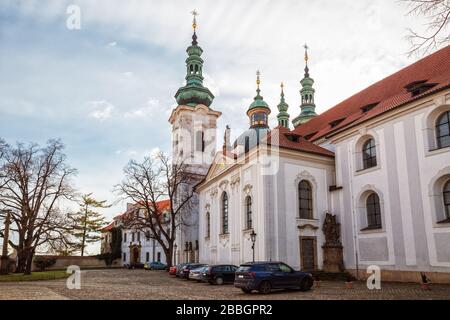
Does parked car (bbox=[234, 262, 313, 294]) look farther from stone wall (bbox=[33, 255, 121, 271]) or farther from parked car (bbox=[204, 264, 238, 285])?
stone wall (bbox=[33, 255, 121, 271])

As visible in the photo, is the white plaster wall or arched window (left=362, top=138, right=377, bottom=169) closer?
the white plaster wall

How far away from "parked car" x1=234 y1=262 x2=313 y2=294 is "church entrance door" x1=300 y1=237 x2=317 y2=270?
794cm

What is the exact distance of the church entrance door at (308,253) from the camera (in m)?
24.7

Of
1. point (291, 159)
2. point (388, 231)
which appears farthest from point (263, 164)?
point (388, 231)

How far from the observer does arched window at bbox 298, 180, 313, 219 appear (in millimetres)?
25766

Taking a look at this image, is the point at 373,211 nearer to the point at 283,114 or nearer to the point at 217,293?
the point at 217,293

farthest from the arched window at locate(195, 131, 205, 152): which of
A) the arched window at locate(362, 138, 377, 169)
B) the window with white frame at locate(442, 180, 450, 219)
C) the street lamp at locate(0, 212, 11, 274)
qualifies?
the window with white frame at locate(442, 180, 450, 219)

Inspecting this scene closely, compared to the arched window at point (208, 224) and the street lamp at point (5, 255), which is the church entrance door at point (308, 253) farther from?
the street lamp at point (5, 255)

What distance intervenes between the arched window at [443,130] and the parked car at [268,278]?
10019 mm
